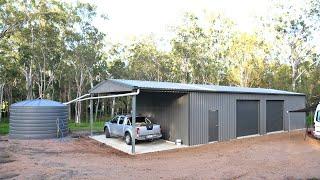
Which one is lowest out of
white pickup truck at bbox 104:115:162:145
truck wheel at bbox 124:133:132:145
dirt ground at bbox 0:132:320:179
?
dirt ground at bbox 0:132:320:179

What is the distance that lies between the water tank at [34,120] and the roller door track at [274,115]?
14.7 m

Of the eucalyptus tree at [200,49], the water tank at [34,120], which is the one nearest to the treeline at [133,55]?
the eucalyptus tree at [200,49]

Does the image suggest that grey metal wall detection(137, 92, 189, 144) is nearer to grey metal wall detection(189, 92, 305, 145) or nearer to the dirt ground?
grey metal wall detection(189, 92, 305, 145)

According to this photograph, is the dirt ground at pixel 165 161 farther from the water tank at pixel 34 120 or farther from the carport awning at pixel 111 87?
the carport awning at pixel 111 87

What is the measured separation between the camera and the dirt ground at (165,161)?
1166 cm

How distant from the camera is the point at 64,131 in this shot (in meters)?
24.1

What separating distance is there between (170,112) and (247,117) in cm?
615

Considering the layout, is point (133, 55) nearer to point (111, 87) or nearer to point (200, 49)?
point (200, 49)

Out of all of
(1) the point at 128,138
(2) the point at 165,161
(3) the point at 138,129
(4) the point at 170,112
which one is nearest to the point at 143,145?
(1) the point at 128,138

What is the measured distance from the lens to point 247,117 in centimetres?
2355

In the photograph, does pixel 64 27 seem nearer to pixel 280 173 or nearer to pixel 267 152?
pixel 267 152

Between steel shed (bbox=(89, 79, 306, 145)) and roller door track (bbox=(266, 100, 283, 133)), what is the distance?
3.79ft

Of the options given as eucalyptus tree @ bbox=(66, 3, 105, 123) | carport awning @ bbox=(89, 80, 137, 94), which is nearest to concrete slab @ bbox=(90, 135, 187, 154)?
carport awning @ bbox=(89, 80, 137, 94)

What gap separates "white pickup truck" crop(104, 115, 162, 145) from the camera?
60.5 ft
